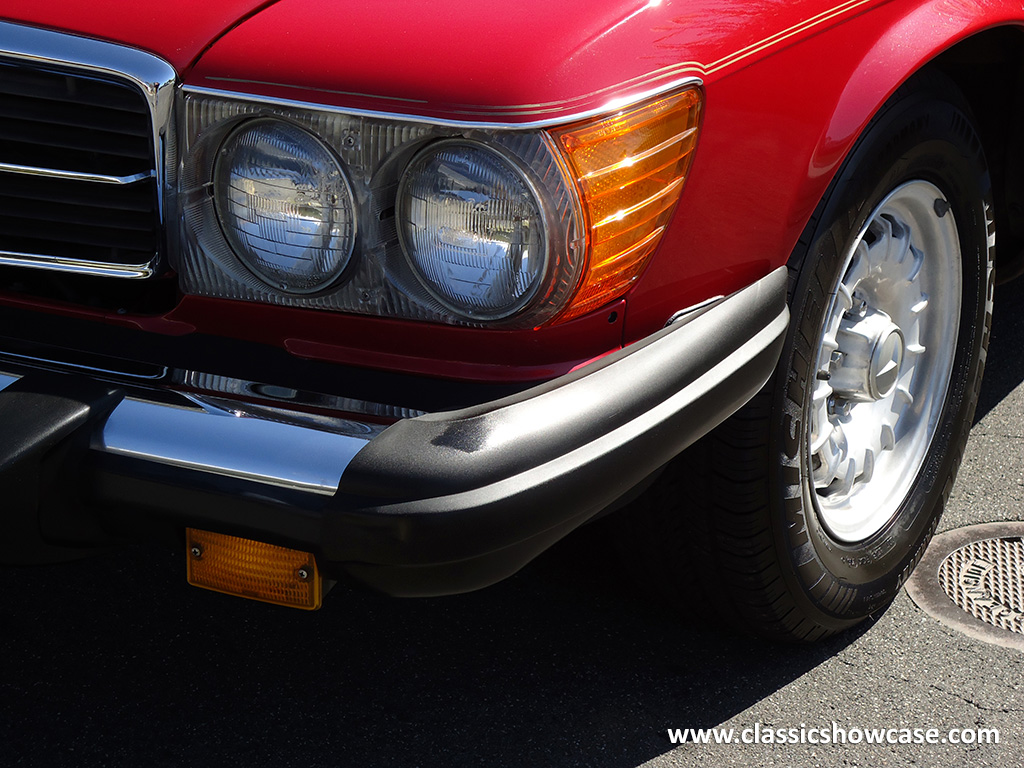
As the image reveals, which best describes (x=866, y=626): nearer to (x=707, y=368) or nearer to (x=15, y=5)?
(x=707, y=368)

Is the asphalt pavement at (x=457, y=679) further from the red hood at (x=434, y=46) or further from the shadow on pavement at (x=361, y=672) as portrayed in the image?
the red hood at (x=434, y=46)

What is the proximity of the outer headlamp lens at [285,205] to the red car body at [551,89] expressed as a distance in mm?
59

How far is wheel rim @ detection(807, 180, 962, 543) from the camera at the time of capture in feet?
7.29

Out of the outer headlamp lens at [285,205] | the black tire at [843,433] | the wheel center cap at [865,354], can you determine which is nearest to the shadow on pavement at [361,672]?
the black tire at [843,433]

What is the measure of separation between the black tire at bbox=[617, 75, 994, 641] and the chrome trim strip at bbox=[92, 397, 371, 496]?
770mm

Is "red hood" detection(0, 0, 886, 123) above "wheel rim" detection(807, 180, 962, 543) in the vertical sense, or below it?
above

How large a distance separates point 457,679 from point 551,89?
122 cm

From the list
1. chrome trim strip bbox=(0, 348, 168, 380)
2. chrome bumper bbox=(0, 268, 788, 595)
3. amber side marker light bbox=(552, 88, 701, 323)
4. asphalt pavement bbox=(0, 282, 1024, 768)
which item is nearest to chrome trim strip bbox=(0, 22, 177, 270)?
chrome trim strip bbox=(0, 348, 168, 380)

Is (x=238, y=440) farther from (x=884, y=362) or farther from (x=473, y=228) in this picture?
(x=884, y=362)

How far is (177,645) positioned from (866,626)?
4.62ft

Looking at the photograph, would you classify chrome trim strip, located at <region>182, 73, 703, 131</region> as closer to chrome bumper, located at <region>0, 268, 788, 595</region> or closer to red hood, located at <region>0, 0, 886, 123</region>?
red hood, located at <region>0, 0, 886, 123</region>

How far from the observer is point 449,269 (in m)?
1.56

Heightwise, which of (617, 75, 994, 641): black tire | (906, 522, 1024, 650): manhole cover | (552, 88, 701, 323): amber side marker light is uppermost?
(552, 88, 701, 323): amber side marker light

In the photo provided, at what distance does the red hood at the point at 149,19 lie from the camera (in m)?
1.57
